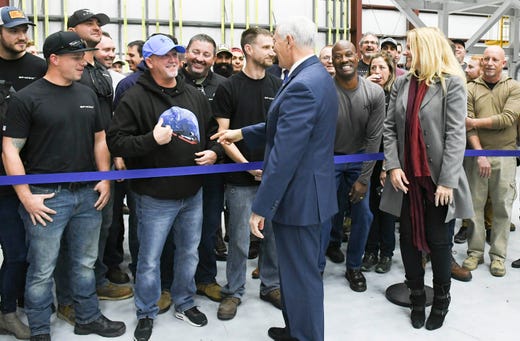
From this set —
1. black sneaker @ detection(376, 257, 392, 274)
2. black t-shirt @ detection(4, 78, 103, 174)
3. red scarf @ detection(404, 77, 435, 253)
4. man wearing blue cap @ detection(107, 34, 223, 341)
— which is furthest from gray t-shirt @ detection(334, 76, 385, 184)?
black t-shirt @ detection(4, 78, 103, 174)

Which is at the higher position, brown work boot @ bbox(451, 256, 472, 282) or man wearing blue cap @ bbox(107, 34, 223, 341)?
man wearing blue cap @ bbox(107, 34, 223, 341)

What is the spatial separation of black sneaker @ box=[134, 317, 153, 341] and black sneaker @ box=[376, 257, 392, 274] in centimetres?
192

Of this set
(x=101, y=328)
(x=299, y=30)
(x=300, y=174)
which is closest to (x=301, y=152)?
(x=300, y=174)

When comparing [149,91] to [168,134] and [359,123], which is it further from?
[359,123]

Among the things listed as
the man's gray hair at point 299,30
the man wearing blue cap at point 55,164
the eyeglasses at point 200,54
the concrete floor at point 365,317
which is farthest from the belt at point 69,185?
the man's gray hair at point 299,30

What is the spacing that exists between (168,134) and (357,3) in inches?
A: 393

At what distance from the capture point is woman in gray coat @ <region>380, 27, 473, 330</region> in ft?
9.26

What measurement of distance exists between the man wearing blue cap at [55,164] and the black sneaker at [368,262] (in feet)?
6.89

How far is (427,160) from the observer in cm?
291

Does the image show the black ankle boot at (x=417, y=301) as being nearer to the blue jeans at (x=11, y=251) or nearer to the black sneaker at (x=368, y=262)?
the black sneaker at (x=368, y=262)

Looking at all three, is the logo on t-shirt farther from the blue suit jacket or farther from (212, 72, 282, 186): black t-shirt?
the blue suit jacket

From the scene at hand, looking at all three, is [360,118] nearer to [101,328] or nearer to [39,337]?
[101,328]

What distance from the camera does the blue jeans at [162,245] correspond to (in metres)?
2.82

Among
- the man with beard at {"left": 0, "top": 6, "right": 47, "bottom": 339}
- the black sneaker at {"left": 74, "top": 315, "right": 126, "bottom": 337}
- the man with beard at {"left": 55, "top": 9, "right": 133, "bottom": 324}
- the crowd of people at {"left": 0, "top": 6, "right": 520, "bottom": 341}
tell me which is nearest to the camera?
the crowd of people at {"left": 0, "top": 6, "right": 520, "bottom": 341}
